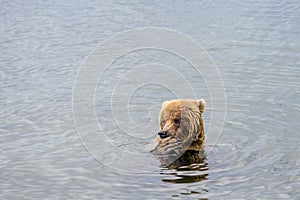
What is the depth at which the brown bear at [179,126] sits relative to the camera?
24.6 ft

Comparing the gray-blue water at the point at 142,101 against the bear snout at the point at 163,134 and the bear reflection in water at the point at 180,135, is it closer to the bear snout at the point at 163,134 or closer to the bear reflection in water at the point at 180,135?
the bear reflection in water at the point at 180,135

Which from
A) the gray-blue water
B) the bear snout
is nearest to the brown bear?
the bear snout

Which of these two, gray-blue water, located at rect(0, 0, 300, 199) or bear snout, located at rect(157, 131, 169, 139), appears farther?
bear snout, located at rect(157, 131, 169, 139)

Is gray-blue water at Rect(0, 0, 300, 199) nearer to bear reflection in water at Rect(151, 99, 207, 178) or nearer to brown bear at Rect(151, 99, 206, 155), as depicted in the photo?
bear reflection in water at Rect(151, 99, 207, 178)

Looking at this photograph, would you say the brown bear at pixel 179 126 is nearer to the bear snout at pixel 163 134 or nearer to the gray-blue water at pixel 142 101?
the bear snout at pixel 163 134

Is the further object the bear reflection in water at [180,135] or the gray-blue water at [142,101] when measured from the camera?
the bear reflection in water at [180,135]

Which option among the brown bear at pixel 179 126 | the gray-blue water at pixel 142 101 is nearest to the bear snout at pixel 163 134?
the brown bear at pixel 179 126

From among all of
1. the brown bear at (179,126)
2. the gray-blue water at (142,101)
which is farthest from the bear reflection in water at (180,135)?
the gray-blue water at (142,101)

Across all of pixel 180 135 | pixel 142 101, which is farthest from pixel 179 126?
pixel 142 101

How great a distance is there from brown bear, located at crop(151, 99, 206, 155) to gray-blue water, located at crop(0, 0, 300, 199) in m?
0.27

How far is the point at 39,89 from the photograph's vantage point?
1080 centimetres

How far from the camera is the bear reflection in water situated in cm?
748

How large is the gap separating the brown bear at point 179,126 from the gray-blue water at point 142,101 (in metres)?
0.27

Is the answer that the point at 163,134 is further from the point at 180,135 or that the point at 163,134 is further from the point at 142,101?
the point at 142,101
